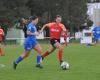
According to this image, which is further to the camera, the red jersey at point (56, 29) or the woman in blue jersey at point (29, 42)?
the red jersey at point (56, 29)

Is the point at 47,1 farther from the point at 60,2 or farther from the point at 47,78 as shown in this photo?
the point at 47,78

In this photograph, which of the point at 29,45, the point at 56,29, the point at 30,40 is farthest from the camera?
the point at 56,29

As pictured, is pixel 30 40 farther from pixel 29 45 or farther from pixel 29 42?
pixel 29 45

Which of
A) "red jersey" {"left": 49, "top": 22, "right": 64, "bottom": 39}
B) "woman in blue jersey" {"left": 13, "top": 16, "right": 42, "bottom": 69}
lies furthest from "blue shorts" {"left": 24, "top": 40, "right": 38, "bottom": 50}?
"red jersey" {"left": 49, "top": 22, "right": 64, "bottom": 39}

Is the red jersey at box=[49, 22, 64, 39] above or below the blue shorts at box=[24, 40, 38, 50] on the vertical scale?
above

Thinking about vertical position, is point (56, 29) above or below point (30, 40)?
above

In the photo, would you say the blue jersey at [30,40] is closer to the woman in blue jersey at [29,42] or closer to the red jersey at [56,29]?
the woman in blue jersey at [29,42]

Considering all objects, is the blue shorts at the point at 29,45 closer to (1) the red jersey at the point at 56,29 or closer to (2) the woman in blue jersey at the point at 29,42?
(2) the woman in blue jersey at the point at 29,42

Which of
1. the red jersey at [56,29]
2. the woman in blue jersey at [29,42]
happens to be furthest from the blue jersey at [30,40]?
the red jersey at [56,29]

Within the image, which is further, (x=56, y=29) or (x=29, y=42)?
(x=56, y=29)

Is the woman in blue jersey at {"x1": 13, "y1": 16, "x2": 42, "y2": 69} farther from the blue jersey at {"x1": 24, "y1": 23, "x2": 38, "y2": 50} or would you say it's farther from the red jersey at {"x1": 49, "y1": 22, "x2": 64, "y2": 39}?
the red jersey at {"x1": 49, "y1": 22, "x2": 64, "y2": 39}

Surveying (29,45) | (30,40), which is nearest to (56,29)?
(30,40)

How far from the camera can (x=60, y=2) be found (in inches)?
3182

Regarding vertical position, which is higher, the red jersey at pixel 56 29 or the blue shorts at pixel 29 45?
the red jersey at pixel 56 29
